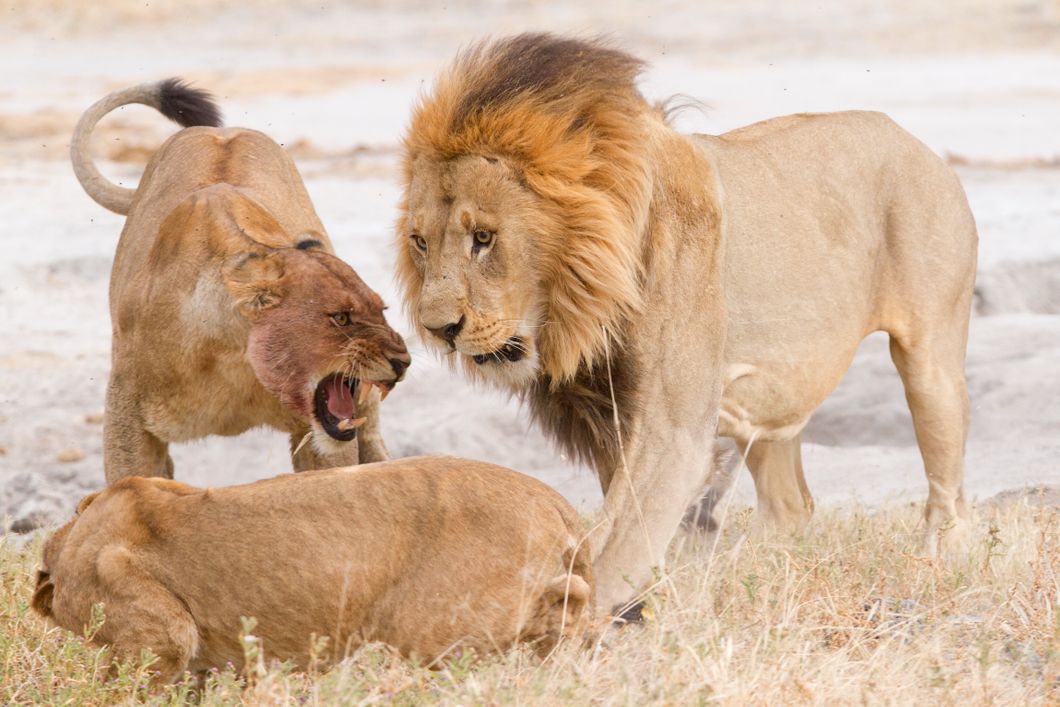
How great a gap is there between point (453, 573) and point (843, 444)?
4.31 meters

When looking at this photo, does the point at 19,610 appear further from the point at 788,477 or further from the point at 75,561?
the point at 788,477

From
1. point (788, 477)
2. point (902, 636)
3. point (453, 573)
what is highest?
point (453, 573)

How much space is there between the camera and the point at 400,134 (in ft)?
14.0

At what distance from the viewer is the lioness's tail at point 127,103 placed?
5250 mm

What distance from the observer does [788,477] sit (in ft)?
17.1

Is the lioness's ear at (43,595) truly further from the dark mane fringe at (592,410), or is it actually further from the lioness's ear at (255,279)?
the dark mane fringe at (592,410)

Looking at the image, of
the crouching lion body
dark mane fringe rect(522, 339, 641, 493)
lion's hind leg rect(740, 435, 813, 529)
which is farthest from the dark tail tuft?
the crouching lion body

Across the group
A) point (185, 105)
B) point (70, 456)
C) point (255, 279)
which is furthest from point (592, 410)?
point (70, 456)

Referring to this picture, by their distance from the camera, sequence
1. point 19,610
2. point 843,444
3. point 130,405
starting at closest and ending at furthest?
point 19,610, point 130,405, point 843,444

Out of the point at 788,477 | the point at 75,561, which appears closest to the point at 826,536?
the point at 788,477

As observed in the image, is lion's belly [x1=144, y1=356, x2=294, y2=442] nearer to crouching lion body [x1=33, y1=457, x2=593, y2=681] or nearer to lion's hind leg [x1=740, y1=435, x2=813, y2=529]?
crouching lion body [x1=33, y1=457, x2=593, y2=681]

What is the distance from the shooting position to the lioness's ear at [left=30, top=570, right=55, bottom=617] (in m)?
3.31

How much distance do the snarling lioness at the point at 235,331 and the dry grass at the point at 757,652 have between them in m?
0.57

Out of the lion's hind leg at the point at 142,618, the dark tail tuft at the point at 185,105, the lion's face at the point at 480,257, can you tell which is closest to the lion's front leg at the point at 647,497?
the lion's face at the point at 480,257
